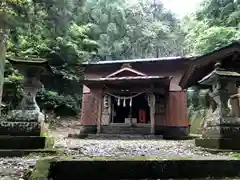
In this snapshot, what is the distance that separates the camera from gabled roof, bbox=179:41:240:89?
9.67 m

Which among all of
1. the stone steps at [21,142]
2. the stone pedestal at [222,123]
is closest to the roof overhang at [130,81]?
the stone pedestal at [222,123]

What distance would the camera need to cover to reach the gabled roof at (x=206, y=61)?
31.7ft

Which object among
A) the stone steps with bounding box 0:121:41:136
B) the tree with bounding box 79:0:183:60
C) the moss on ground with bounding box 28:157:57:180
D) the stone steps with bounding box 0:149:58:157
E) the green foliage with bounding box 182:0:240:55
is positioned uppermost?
the tree with bounding box 79:0:183:60

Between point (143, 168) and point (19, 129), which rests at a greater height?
point (19, 129)

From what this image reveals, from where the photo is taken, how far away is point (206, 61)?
10383mm

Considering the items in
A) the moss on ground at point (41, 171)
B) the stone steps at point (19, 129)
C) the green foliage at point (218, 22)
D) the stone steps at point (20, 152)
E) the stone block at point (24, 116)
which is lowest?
the stone steps at point (20, 152)

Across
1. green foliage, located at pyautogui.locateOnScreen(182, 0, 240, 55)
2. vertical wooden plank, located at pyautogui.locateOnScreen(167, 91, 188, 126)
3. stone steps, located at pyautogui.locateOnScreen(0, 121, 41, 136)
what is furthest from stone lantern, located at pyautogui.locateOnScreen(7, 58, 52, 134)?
green foliage, located at pyautogui.locateOnScreen(182, 0, 240, 55)

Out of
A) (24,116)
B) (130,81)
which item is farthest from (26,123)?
(130,81)

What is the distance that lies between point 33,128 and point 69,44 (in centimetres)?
1555

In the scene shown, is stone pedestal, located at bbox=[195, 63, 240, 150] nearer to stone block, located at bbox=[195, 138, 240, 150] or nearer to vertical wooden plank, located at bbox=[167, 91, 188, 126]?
stone block, located at bbox=[195, 138, 240, 150]

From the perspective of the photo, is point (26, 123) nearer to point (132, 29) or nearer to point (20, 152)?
point (20, 152)

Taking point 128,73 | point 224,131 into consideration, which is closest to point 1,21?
point 224,131

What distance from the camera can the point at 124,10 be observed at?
1125 inches

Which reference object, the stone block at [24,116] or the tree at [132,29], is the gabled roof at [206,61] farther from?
the tree at [132,29]
